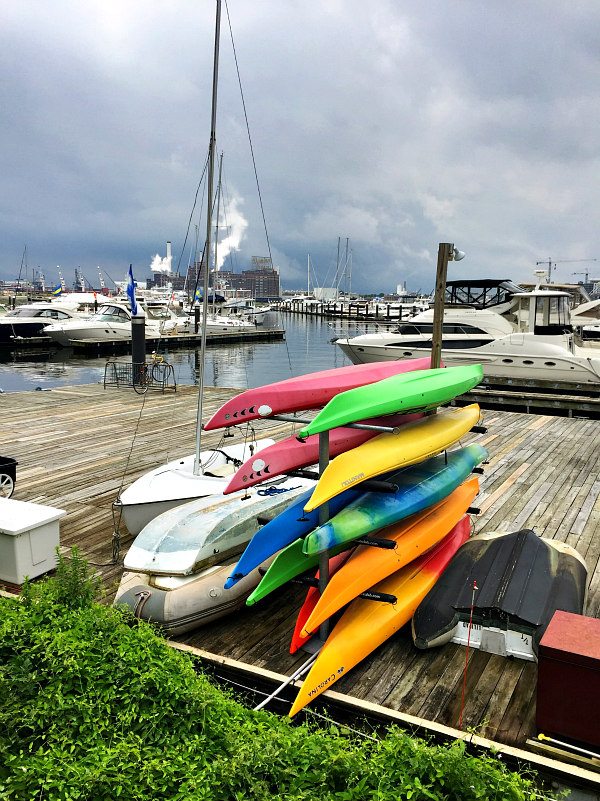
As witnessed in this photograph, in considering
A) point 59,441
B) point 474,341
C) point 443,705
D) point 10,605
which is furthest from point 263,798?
point 474,341

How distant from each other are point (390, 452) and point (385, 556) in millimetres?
993

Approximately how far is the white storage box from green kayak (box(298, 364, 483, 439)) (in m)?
3.22

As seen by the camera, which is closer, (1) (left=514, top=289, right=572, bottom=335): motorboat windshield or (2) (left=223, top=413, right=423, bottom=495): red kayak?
(2) (left=223, top=413, right=423, bottom=495): red kayak

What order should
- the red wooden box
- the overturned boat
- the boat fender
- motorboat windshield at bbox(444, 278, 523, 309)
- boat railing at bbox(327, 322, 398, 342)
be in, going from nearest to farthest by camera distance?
the red wooden box < the overturned boat < the boat fender < motorboat windshield at bbox(444, 278, 523, 309) < boat railing at bbox(327, 322, 398, 342)

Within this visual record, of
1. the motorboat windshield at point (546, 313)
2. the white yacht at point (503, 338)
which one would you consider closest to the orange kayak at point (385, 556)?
the white yacht at point (503, 338)

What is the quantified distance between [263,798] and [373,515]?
107 inches

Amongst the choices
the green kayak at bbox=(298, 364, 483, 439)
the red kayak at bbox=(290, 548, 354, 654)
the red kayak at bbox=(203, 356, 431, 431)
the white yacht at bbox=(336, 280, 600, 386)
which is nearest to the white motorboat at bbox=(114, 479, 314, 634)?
the red kayak at bbox=(290, 548, 354, 654)

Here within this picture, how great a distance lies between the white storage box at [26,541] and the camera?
21.0ft

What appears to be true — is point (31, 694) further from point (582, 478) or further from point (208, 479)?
point (582, 478)

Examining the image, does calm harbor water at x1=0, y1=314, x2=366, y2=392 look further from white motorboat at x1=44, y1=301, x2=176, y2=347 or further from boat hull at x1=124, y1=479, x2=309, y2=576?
boat hull at x1=124, y1=479, x2=309, y2=576

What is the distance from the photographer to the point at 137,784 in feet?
11.2

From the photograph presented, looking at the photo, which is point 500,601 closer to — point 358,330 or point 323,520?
point 323,520

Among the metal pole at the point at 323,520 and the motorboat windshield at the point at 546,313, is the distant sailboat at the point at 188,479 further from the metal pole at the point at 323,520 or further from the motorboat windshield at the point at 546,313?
the motorboat windshield at the point at 546,313

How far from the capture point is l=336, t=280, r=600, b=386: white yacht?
21.6 m
